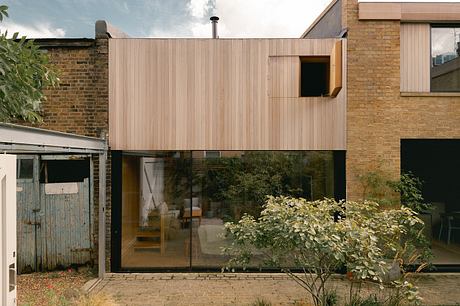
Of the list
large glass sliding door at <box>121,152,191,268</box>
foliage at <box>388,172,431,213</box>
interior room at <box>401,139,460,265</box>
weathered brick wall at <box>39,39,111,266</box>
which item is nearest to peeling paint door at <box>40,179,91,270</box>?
weathered brick wall at <box>39,39,111,266</box>

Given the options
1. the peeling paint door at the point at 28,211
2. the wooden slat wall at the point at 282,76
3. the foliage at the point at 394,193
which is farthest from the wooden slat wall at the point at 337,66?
the peeling paint door at the point at 28,211

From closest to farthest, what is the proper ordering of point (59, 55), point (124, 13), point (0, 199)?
point (0, 199) < point (59, 55) < point (124, 13)

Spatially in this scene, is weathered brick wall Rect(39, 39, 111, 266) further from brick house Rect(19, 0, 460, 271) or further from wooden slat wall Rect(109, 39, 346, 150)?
wooden slat wall Rect(109, 39, 346, 150)

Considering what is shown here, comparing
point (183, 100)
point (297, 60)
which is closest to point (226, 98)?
point (183, 100)

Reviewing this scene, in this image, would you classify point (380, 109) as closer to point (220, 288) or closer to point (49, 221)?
point (220, 288)

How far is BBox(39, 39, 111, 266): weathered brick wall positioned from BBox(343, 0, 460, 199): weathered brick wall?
19.7 ft

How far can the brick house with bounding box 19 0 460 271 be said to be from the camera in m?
8.19

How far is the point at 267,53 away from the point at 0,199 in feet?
20.6

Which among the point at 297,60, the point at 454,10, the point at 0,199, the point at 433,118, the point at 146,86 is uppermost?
the point at 454,10

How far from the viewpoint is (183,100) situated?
324 inches

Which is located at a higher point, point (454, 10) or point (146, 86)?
point (454, 10)

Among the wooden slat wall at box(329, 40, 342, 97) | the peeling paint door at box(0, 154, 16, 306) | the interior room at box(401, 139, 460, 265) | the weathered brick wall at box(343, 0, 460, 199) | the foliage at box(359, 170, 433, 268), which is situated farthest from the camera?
the interior room at box(401, 139, 460, 265)

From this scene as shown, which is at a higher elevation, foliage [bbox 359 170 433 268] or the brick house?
the brick house

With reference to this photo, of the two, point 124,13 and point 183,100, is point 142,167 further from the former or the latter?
point 124,13
